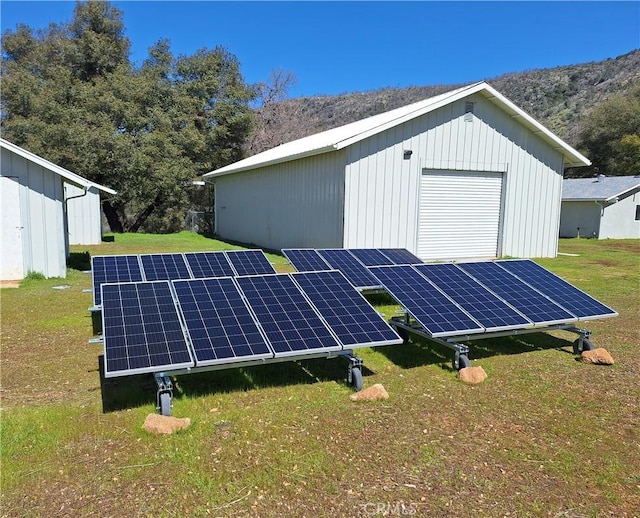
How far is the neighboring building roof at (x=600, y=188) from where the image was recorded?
1043 inches

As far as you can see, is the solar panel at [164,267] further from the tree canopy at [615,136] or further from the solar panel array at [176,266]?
the tree canopy at [615,136]

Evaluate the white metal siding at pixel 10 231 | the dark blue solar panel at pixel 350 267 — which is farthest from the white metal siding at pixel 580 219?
the white metal siding at pixel 10 231

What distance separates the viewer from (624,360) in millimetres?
5793

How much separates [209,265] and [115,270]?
146cm

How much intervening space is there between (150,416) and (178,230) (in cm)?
2632

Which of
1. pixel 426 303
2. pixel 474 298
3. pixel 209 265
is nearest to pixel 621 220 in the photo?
pixel 474 298

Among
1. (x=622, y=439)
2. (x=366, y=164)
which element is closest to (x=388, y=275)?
(x=622, y=439)

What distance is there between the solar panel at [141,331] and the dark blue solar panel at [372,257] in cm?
411

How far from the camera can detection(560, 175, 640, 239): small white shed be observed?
87.6 feet

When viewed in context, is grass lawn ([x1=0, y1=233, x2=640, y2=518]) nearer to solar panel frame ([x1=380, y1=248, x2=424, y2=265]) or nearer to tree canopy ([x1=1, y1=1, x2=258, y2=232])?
solar panel frame ([x1=380, y1=248, x2=424, y2=265])

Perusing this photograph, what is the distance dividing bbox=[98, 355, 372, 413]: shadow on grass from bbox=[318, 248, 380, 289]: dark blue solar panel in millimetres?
1970

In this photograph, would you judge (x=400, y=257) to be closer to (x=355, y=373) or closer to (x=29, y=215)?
(x=355, y=373)

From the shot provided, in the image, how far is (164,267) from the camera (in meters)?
7.94

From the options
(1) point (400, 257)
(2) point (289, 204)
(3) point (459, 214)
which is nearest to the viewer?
(1) point (400, 257)
